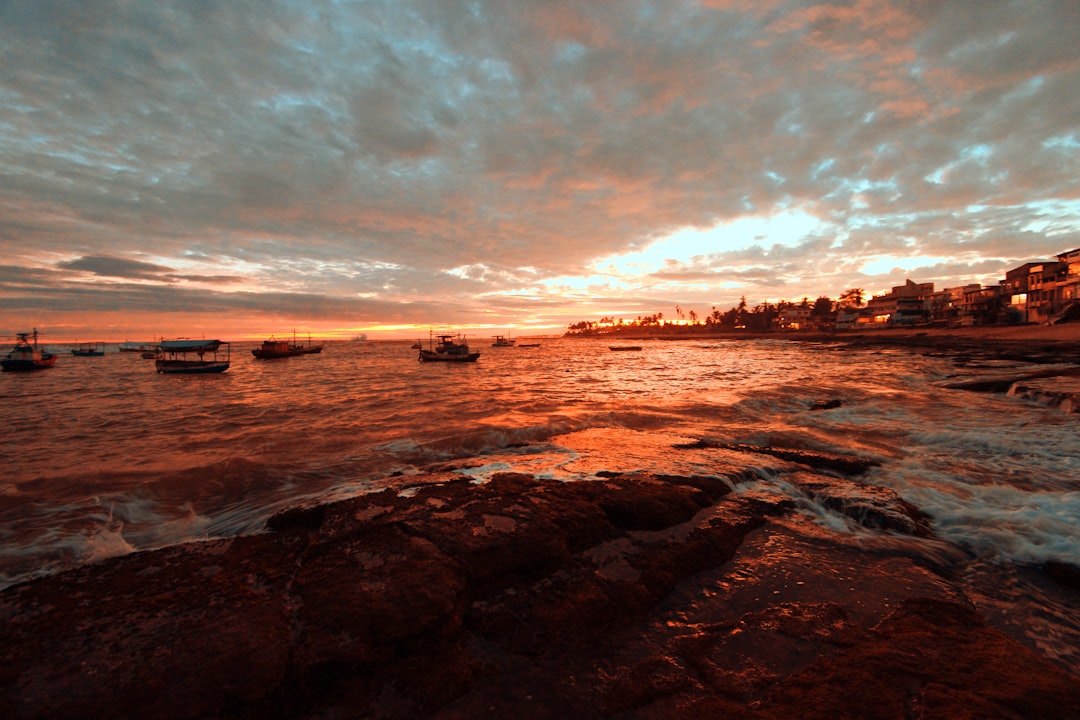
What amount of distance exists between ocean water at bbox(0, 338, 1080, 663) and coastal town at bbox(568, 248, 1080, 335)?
164 ft

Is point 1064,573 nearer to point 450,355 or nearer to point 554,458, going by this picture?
point 554,458

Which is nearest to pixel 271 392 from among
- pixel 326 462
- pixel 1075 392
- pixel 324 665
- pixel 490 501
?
pixel 326 462

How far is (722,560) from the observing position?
15.0ft

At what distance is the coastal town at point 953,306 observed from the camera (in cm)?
4756

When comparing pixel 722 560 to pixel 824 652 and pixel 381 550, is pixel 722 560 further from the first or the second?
pixel 381 550

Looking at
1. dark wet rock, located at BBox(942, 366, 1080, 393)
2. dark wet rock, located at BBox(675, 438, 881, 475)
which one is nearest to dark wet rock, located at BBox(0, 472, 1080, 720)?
dark wet rock, located at BBox(675, 438, 881, 475)

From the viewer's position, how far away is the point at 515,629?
3.43m

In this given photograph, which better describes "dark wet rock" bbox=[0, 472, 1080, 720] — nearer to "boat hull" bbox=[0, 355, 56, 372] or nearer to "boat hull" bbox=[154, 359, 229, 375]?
"boat hull" bbox=[154, 359, 229, 375]

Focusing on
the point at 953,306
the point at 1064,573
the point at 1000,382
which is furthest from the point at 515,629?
the point at 953,306

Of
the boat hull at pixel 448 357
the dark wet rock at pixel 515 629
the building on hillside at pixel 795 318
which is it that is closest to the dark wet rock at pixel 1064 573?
the dark wet rock at pixel 515 629

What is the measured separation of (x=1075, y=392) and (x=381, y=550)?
19.7 metres

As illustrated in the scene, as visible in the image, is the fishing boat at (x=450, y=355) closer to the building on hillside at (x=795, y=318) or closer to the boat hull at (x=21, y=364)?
the boat hull at (x=21, y=364)

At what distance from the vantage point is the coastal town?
156ft

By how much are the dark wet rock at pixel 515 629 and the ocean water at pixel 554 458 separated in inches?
49.9
